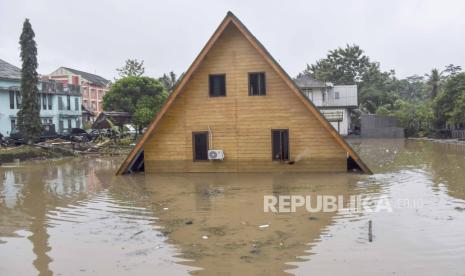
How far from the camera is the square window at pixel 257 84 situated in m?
17.6

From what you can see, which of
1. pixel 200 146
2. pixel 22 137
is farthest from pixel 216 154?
pixel 22 137

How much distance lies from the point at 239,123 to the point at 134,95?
109 feet

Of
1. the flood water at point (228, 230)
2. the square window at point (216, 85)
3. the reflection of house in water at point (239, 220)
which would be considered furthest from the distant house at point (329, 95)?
the flood water at point (228, 230)

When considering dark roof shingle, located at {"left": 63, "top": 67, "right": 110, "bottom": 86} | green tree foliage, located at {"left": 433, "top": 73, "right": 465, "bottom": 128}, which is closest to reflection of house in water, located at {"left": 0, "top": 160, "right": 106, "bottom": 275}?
green tree foliage, located at {"left": 433, "top": 73, "right": 465, "bottom": 128}

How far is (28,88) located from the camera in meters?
33.5

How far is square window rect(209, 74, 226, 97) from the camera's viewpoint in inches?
709

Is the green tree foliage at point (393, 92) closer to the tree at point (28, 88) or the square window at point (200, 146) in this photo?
the square window at point (200, 146)

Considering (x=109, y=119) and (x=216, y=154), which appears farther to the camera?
(x=109, y=119)

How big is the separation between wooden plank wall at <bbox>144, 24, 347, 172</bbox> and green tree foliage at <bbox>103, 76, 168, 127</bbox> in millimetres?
29134

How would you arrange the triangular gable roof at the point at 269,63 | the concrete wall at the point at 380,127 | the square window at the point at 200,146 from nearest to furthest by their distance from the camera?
the triangular gable roof at the point at 269,63
the square window at the point at 200,146
the concrete wall at the point at 380,127

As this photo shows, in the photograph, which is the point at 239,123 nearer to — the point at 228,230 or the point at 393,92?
the point at 228,230

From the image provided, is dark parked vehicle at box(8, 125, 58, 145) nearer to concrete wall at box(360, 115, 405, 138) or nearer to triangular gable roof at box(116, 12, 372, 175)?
triangular gable roof at box(116, 12, 372, 175)

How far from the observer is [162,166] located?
18609mm

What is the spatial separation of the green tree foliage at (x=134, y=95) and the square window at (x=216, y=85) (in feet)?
97.1
